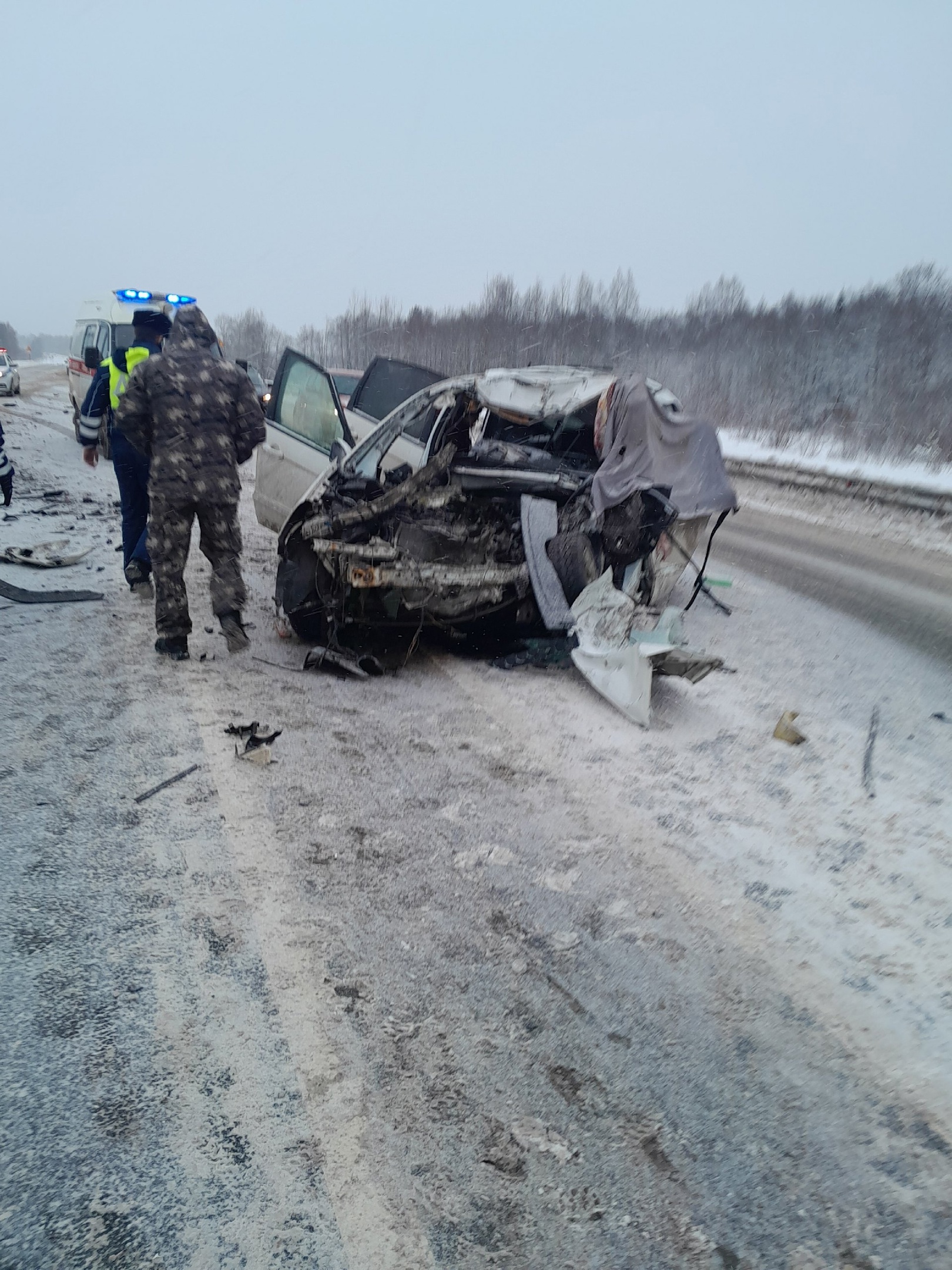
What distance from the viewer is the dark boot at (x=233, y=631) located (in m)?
4.51

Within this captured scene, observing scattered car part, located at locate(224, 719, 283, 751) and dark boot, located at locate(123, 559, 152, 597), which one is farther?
dark boot, located at locate(123, 559, 152, 597)

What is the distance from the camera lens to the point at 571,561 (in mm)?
4773

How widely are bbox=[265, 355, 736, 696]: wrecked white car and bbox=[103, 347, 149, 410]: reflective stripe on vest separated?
56.1 inches

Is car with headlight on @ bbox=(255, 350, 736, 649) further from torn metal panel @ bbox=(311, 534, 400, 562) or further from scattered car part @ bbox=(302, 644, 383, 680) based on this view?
scattered car part @ bbox=(302, 644, 383, 680)

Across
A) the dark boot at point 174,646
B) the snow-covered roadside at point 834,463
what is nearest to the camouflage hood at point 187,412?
the dark boot at point 174,646

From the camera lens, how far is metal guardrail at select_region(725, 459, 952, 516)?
428 inches

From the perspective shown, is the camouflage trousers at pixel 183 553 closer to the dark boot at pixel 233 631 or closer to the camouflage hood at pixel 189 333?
the dark boot at pixel 233 631

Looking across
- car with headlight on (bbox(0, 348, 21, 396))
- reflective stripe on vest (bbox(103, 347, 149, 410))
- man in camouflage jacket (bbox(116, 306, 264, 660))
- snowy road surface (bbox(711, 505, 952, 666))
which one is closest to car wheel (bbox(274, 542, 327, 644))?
man in camouflage jacket (bbox(116, 306, 264, 660))

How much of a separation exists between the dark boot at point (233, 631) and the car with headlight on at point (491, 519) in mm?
330

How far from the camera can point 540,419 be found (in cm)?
512

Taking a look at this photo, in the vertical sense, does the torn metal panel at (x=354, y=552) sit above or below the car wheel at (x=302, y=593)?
above

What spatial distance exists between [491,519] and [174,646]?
220 centimetres

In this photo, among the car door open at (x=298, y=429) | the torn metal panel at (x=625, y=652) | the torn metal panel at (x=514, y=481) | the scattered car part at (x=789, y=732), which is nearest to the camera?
the scattered car part at (x=789, y=732)

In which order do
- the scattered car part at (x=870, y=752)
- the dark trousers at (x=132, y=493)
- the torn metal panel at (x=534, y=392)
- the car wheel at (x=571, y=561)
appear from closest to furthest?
the scattered car part at (x=870, y=752), the car wheel at (x=571, y=561), the torn metal panel at (x=534, y=392), the dark trousers at (x=132, y=493)
